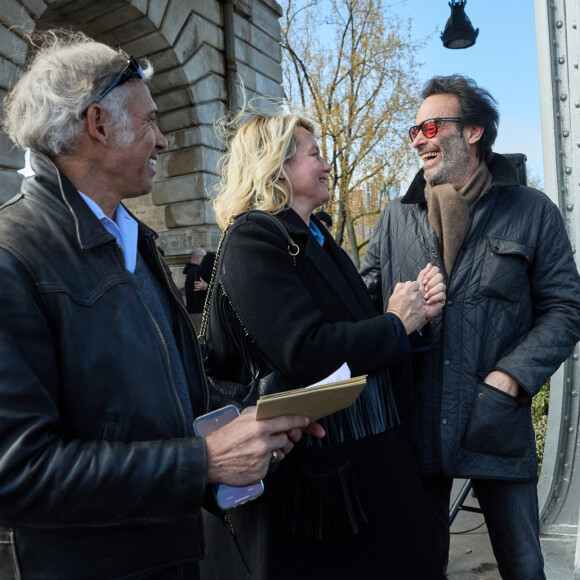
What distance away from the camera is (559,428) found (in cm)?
285

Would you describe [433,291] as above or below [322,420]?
above

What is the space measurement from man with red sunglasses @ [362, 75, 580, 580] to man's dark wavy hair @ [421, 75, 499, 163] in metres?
0.01

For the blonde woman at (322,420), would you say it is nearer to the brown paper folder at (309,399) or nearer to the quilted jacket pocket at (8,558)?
the brown paper folder at (309,399)

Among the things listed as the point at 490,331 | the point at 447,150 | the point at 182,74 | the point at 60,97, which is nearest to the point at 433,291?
the point at 490,331

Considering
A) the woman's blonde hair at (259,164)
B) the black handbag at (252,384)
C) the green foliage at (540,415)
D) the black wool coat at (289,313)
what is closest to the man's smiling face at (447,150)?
the woman's blonde hair at (259,164)

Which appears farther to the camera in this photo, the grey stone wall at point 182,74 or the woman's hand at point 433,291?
the grey stone wall at point 182,74

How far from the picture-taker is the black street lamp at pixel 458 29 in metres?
6.44

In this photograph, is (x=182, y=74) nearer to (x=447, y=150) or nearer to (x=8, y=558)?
(x=447, y=150)

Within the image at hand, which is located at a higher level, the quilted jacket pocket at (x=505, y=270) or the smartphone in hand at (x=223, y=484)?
the quilted jacket pocket at (x=505, y=270)

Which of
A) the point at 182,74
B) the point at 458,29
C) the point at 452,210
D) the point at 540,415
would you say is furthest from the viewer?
the point at 182,74

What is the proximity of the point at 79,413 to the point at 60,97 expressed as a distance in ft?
2.53

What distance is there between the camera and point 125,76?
1502mm

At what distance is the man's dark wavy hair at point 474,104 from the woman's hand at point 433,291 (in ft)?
2.46

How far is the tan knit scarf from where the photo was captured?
7.41 feet
